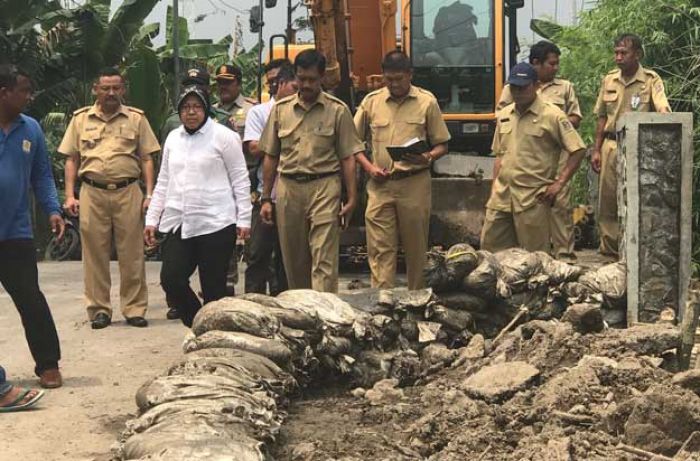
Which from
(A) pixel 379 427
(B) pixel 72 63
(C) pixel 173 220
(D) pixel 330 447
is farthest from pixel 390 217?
(B) pixel 72 63

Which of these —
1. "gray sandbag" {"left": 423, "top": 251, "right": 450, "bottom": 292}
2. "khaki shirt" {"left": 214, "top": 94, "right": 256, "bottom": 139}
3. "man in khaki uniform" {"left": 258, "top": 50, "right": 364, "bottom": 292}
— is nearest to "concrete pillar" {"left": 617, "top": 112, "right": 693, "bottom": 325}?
"gray sandbag" {"left": 423, "top": 251, "right": 450, "bottom": 292}

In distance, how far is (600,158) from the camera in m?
9.15

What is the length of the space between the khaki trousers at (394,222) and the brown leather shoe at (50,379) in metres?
2.27

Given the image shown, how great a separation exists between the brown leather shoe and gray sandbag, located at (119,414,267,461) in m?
2.08

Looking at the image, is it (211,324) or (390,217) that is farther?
(390,217)

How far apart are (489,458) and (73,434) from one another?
6.64 feet

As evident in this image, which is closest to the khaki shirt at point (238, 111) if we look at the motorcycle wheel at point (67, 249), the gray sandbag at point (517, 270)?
the gray sandbag at point (517, 270)

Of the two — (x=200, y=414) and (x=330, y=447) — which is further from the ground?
(x=200, y=414)

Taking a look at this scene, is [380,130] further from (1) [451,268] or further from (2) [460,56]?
(2) [460,56]

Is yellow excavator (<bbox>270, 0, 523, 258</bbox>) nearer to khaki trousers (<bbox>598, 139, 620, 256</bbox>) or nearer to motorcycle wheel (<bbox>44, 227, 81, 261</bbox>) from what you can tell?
khaki trousers (<bbox>598, 139, 620, 256</bbox>)

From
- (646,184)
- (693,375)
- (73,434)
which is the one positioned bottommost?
(73,434)

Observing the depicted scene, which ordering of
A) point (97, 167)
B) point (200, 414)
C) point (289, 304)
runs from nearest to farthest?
1. point (200, 414)
2. point (289, 304)
3. point (97, 167)

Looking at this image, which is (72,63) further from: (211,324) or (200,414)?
(200,414)

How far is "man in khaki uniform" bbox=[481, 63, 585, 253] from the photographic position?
287 inches
